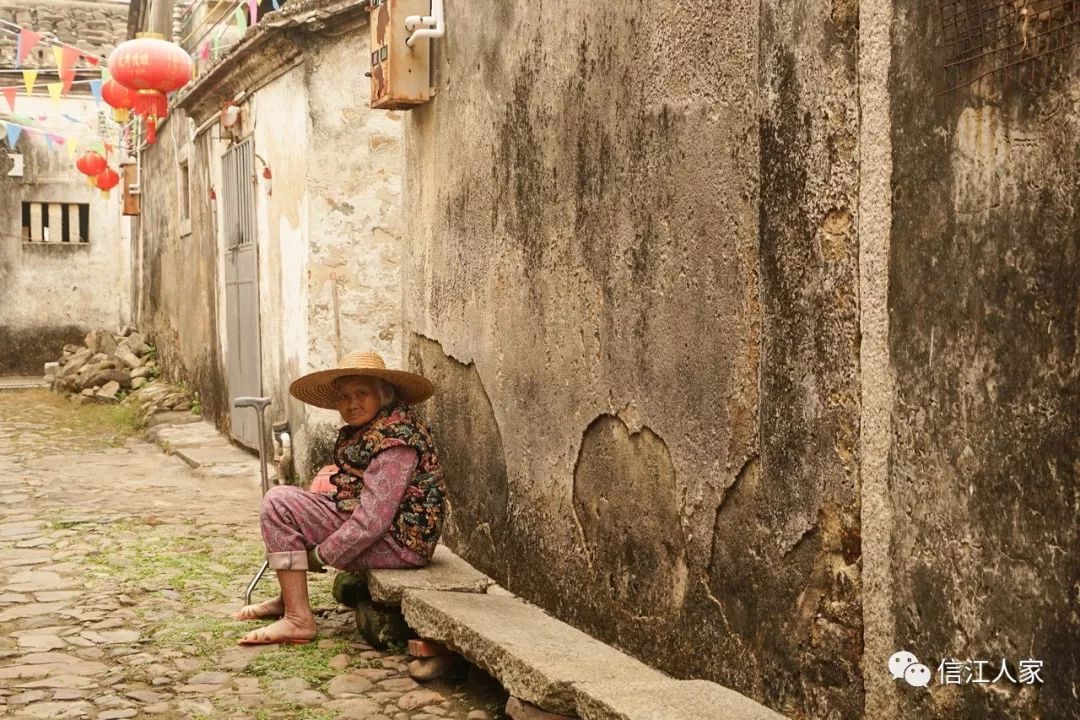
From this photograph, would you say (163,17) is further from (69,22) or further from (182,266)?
(69,22)

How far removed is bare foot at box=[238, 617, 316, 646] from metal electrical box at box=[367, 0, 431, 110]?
8.49 feet

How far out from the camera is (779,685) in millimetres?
3615

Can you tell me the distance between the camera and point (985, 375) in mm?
2783

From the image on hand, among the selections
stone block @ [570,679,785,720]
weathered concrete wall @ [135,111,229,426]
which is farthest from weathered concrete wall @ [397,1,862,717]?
weathered concrete wall @ [135,111,229,426]

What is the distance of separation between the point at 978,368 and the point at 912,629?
0.68 meters

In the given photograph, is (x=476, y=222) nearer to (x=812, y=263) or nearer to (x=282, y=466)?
(x=812, y=263)

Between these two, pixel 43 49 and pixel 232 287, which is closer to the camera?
pixel 232 287

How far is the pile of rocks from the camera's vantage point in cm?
1717

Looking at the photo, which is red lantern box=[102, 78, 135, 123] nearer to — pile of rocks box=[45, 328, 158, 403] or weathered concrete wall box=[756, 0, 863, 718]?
pile of rocks box=[45, 328, 158, 403]

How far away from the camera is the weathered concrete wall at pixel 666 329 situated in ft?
11.1

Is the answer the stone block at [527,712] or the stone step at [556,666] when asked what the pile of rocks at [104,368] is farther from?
the stone block at [527,712]

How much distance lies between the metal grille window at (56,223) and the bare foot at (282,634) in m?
18.4

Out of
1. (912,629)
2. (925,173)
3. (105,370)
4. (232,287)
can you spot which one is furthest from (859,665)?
(105,370)

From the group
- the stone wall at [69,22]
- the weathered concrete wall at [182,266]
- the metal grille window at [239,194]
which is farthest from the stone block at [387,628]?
the stone wall at [69,22]
